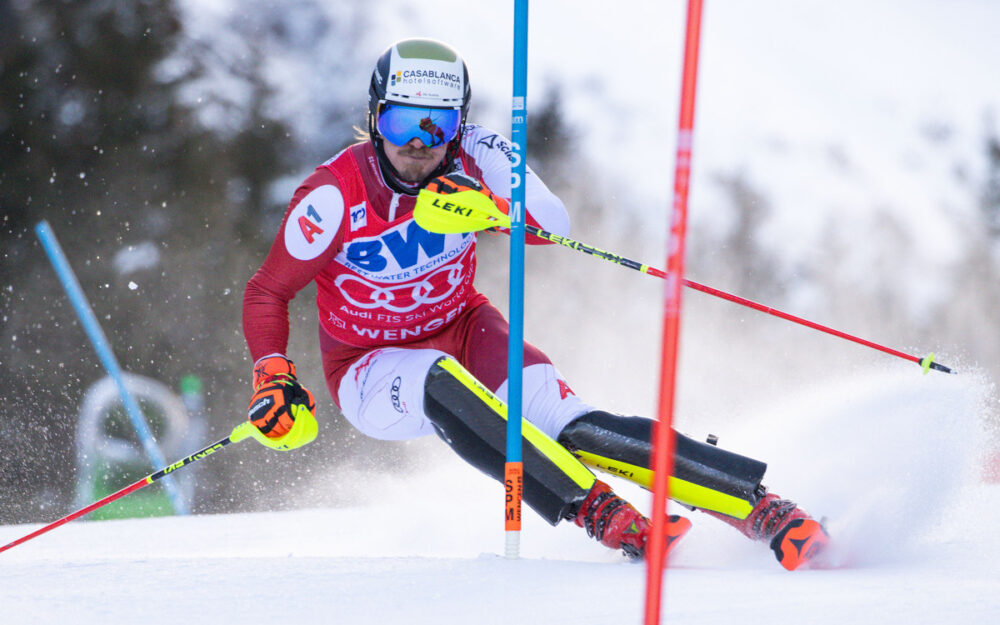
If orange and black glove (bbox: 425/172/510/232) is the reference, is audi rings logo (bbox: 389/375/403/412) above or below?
below

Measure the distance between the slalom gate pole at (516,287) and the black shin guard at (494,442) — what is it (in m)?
0.06

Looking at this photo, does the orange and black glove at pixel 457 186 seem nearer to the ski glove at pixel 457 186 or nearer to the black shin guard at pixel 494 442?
the ski glove at pixel 457 186

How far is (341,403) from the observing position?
2.72m

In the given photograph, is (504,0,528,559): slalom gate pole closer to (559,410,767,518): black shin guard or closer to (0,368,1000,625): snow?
(0,368,1000,625): snow

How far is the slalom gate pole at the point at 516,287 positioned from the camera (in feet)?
6.60

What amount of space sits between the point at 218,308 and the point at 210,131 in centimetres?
206

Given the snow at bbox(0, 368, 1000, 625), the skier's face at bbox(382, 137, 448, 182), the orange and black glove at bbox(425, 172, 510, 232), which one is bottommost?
the snow at bbox(0, 368, 1000, 625)

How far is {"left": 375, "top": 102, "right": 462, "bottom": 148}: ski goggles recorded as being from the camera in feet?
7.75

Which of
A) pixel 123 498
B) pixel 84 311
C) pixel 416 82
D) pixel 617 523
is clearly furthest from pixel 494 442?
pixel 84 311

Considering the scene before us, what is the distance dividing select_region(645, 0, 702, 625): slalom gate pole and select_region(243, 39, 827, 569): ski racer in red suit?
41.8 inches

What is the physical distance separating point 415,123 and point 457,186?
210 mm

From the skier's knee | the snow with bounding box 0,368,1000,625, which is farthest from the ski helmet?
the snow with bounding box 0,368,1000,625

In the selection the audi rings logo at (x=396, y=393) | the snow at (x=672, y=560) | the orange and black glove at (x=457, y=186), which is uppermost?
the orange and black glove at (x=457, y=186)

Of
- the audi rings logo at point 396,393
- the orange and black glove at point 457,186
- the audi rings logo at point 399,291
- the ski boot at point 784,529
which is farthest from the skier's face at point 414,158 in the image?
the ski boot at point 784,529
